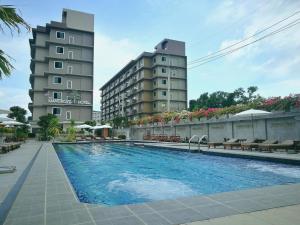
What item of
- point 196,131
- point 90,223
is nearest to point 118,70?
point 196,131

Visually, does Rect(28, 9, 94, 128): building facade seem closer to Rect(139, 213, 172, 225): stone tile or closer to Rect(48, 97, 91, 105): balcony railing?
Rect(48, 97, 91, 105): balcony railing

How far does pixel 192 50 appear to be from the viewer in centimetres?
2981

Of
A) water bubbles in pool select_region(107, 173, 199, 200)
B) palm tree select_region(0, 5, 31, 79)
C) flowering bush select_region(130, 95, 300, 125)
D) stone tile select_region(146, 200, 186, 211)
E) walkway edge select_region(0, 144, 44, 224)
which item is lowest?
water bubbles in pool select_region(107, 173, 199, 200)

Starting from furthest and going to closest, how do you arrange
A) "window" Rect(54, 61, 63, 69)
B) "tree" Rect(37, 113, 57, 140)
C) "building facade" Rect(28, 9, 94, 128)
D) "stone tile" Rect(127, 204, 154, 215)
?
"window" Rect(54, 61, 63, 69) < "building facade" Rect(28, 9, 94, 128) < "tree" Rect(37, 113, 57, 140) < "stone tile" Rect(127, 204, 154, 215)

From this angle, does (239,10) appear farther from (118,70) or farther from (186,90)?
(118,70)

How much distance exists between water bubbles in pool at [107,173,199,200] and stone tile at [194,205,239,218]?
2.42m

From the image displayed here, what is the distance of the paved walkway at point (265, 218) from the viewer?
3365 mm

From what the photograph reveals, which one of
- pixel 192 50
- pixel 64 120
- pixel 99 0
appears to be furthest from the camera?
pixel 64 120

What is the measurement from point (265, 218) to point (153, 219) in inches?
62.6

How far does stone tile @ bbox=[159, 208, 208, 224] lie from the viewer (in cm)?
349

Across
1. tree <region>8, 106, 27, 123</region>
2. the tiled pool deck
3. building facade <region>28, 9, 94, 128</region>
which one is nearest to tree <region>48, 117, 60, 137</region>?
building facade <region>28, 9, 94, 128</region>

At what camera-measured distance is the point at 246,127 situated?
1830 centimetres

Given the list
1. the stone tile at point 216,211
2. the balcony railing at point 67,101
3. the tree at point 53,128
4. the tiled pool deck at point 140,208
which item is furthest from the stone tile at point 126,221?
the balcony railing at point 67,101

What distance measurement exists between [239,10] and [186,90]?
42304 millimetres
